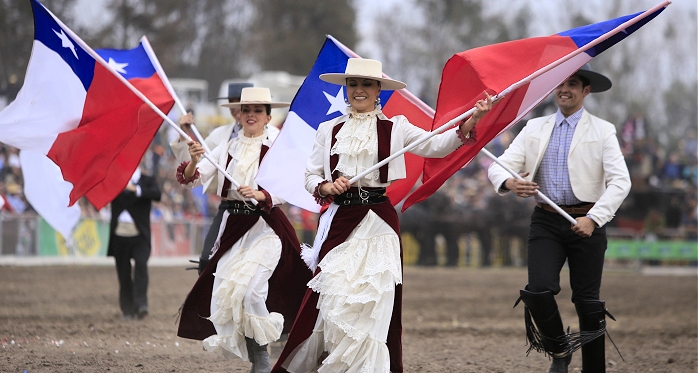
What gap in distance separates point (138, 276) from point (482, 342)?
3.97 m

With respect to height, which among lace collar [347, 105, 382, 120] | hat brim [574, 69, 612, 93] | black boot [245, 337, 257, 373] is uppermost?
hat brim [574, 69, 612, 93]

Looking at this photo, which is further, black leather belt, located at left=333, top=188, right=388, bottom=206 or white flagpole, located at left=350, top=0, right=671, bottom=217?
black leather belt, located at left=333, top=188, right=388, bottom=206

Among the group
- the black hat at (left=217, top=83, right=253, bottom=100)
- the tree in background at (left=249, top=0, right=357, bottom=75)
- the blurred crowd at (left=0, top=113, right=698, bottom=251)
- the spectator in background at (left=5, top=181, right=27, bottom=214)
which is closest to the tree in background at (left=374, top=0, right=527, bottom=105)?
the tree in background at (left=249, top=0, right=357, bottom=75)

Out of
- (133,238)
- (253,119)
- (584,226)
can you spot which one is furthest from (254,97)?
(133,238)

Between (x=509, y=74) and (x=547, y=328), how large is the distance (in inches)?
72.9

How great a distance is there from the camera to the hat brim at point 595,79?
7.35 meters

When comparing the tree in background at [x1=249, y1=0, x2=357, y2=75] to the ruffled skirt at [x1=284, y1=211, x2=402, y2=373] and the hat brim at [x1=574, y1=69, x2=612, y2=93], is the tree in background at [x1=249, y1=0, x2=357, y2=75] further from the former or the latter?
the ruffled skirt at [x1=284, y1=211, x2=402, y2=373]

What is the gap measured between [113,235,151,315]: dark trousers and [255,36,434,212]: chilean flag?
427 cm

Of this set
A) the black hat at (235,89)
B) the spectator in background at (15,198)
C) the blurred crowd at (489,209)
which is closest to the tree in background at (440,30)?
the blurred crowd at (489,209)

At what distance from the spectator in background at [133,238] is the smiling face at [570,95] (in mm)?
5526

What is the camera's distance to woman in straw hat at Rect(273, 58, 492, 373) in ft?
20.1

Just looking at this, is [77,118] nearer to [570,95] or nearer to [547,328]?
[570,95]

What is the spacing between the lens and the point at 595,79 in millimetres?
7445

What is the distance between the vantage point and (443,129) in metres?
6.45
